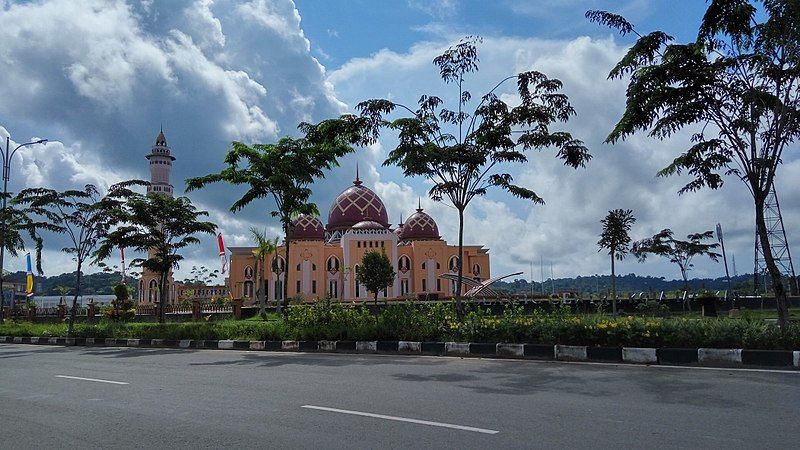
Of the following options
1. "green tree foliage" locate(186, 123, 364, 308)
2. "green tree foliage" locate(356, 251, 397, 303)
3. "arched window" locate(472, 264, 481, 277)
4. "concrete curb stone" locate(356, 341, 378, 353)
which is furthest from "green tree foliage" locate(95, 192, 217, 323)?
"arched window" locate(472, 264, 481, 277)

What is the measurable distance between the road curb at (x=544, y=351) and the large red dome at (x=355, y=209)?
4343 centimetres

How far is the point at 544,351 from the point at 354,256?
144 feet

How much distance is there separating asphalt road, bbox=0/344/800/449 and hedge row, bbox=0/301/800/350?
3.82ft

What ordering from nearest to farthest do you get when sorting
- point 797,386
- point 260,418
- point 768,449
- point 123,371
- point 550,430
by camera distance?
point 768,449 → point 550,430 → point 260,418 → point 797,386 → point 123,371

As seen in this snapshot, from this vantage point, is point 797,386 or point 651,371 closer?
point 797,386

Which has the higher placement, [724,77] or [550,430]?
[724,77]

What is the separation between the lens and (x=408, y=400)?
6.96m

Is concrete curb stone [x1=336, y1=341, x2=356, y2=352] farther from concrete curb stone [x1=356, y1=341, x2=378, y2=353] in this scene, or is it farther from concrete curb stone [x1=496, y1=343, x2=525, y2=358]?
concrete curb stone [x1=496, y1=343, x2=525, y2=358]

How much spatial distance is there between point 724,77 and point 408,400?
29.7 ft

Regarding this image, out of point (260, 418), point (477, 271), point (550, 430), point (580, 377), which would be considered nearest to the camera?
point (550, 430)

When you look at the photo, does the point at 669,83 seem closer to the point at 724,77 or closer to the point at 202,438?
the point at 724,77

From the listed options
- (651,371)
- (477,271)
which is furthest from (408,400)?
(477,271)

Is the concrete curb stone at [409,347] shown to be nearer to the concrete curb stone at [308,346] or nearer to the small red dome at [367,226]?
the concrete curb stone at [308,346]

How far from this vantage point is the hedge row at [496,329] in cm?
984
